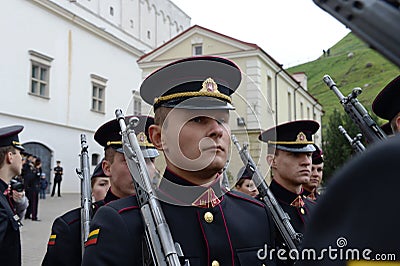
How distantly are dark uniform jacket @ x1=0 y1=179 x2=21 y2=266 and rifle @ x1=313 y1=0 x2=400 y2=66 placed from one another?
2.95m

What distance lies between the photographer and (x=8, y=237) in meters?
3.20

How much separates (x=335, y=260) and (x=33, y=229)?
10.4 meters

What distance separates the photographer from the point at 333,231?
62 centimetres

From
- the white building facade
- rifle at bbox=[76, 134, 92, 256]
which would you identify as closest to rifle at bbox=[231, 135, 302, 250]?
rifle at bbox=[76, 134, 92, 256]

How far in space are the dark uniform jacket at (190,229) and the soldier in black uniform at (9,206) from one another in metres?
1.57

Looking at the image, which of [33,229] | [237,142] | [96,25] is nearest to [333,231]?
[237,142]

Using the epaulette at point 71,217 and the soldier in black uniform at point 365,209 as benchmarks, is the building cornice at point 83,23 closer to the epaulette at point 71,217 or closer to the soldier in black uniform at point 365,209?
the epaulette at point 71,217

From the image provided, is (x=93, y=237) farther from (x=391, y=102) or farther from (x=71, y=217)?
(x=391, y=102)

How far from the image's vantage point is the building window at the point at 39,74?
1755 cm

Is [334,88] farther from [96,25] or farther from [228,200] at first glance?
[96,25]

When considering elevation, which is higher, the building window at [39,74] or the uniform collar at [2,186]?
the building window at [39,74]

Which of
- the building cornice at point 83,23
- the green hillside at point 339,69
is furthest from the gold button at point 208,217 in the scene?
the green hillside at point 339,69

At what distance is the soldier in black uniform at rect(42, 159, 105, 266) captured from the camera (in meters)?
2.71

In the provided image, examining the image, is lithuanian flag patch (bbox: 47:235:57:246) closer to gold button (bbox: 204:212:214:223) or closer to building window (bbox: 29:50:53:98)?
gold button (bbox: 204:212:214:223)
